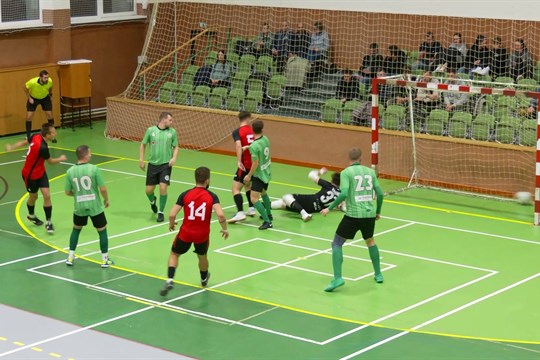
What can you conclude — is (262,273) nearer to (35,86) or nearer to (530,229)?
(530,229)

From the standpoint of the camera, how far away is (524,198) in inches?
885

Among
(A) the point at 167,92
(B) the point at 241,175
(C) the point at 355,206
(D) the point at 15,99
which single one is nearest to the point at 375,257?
(C) the point at 355,206

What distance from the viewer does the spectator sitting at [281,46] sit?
96.0ft

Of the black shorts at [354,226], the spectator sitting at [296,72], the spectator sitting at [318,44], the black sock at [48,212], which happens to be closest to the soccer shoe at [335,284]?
the black shorts at [354,226]

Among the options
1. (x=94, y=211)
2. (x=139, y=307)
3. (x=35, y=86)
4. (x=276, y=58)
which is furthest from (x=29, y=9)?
(x=139, y=307)

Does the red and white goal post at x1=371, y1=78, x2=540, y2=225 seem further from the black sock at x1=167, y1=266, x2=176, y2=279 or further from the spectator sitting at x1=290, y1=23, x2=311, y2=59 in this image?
the black sock at x1=167, y1=266, x2=176, y2=279

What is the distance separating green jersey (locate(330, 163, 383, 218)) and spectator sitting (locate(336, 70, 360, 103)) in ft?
35.3

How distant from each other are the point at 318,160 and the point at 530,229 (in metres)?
6.89

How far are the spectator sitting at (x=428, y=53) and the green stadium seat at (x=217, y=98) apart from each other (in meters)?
5.45

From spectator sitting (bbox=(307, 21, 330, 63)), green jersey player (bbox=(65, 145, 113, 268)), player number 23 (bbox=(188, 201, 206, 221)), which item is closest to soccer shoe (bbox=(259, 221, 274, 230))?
green jersey player (bbox=(65, 145, 113, 268))

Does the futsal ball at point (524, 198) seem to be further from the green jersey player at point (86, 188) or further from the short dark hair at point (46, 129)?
the short dark hair at point (46, 129)

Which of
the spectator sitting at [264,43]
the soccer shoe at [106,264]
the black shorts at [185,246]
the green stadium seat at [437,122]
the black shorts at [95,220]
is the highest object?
the spectator sitting at [264,43]

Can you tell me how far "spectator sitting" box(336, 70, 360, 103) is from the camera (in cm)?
2689

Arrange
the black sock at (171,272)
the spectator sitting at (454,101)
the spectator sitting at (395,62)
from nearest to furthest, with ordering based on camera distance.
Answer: the black sock at (171,272), the spectator sitting at (454,101), the spectator sitting at (395,62)
